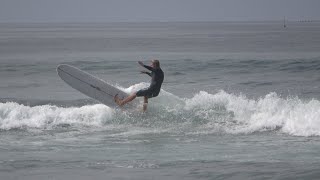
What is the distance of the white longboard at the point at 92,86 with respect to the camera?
2044 cm

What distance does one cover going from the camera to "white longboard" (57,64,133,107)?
20.4 meters

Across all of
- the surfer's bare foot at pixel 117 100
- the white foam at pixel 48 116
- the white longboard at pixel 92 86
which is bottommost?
the white foam at pixel 48 116

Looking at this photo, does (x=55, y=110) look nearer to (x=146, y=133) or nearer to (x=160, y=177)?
(x=146, y=133)

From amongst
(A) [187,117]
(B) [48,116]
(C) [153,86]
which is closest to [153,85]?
(C) [153,86]

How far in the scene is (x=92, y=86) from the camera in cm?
2089

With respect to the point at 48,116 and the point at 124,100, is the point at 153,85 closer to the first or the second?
the point at 124,100

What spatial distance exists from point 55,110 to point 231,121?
531cm

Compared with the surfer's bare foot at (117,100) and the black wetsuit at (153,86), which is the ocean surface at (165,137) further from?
the black wetsuit at (153,86)

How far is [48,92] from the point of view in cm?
2847

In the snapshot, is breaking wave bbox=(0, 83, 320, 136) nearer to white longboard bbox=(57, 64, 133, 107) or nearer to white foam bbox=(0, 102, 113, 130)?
white foam bbox=(0, 102, 113, 130)

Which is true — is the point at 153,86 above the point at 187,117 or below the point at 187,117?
above

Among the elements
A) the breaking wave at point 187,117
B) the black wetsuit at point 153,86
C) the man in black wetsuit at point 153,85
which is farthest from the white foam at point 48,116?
the black wetsuit at point 153,86

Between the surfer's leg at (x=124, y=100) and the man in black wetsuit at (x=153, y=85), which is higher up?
the man in black wetsuit at (x=153, y=85)

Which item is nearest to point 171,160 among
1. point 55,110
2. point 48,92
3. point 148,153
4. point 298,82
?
point 148,153
